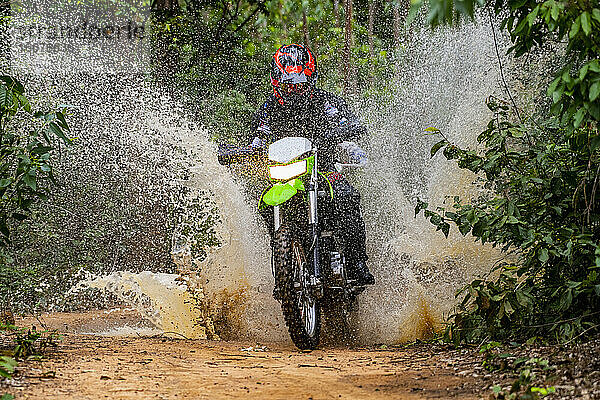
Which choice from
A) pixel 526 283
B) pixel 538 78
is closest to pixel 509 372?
pixel 526 283

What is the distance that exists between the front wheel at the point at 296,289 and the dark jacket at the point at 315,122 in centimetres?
85

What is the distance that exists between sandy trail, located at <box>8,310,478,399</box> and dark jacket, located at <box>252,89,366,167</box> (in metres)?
1.68

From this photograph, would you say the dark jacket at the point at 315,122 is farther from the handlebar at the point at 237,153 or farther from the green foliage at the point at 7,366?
the green foliage at the point at 7,366

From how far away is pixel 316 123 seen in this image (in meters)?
5.67

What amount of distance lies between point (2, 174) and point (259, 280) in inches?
114

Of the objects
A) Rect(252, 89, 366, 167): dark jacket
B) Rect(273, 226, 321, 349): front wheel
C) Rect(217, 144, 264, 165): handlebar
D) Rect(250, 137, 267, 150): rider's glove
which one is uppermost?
Rect(252, 89, 366, 167): dark jacket

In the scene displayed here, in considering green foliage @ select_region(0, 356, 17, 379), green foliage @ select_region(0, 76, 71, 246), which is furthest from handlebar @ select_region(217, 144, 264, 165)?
green foliage @ select_region(0, 356, 17, 379)

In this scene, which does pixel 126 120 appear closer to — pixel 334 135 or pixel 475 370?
pixel 334 135

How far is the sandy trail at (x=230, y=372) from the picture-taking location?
3396 mm

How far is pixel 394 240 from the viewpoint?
6.67 m

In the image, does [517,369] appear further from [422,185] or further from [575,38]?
[422,185]

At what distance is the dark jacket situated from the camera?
18.3 feet

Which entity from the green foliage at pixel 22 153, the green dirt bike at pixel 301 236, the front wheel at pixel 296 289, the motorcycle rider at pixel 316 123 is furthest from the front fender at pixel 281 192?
the green foliage at pixel 22 153

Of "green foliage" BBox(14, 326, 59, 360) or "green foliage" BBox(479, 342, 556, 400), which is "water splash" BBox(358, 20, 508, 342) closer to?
"green foliage" BBox(479, 342, 556, 400)
